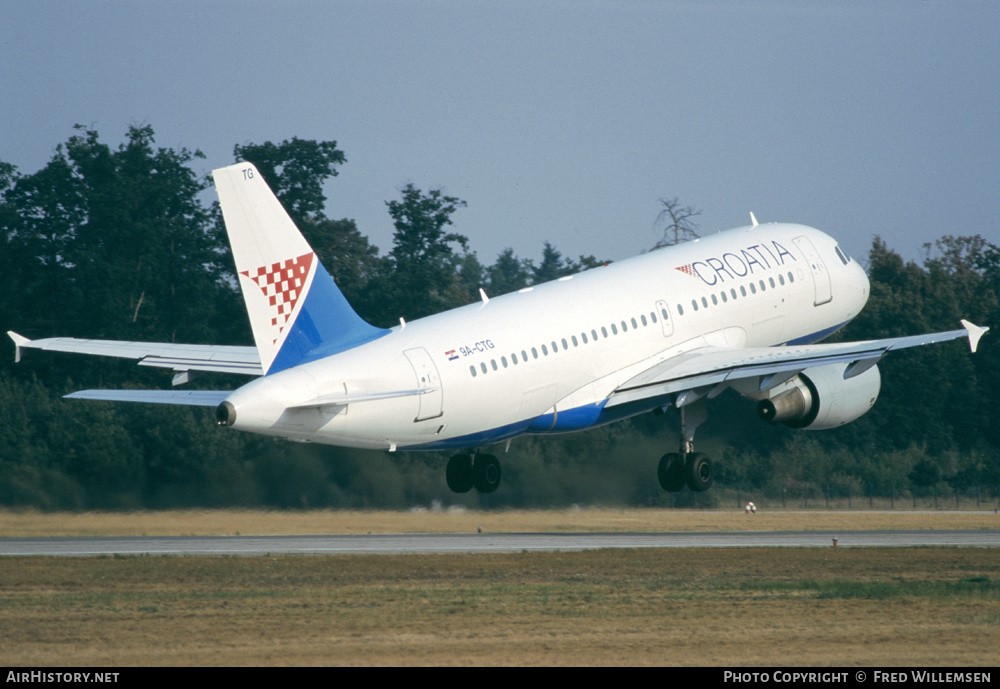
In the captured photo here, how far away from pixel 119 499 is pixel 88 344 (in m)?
6.21

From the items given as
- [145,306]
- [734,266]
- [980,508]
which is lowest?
[980,508]

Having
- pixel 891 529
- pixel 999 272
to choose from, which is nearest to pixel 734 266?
pixel 891 529

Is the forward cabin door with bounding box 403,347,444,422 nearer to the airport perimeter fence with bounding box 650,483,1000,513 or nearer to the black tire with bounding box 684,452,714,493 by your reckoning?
the black tire with bounding box 684,452,714,493

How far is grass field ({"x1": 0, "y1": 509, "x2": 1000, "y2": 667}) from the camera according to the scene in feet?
76.0

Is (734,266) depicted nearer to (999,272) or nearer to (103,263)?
(103,263)

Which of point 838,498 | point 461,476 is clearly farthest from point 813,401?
point 838,498

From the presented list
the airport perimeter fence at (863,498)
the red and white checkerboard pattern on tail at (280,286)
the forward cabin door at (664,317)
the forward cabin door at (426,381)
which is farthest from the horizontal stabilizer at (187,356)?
the airport perimeter fence at (863,498)

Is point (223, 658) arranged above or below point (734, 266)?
below

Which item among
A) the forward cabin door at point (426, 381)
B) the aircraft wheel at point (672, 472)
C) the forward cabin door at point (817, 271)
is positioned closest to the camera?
the forward cabin door at point (426, 381)

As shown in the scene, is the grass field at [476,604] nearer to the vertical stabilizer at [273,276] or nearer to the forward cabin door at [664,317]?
the vertical stabilizer at [273,276]

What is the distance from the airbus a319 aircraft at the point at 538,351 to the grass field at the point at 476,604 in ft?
11.5

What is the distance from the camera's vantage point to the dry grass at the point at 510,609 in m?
23.0

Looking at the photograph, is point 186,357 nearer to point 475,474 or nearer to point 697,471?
point 475,474

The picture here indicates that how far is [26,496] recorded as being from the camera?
4081 cm
